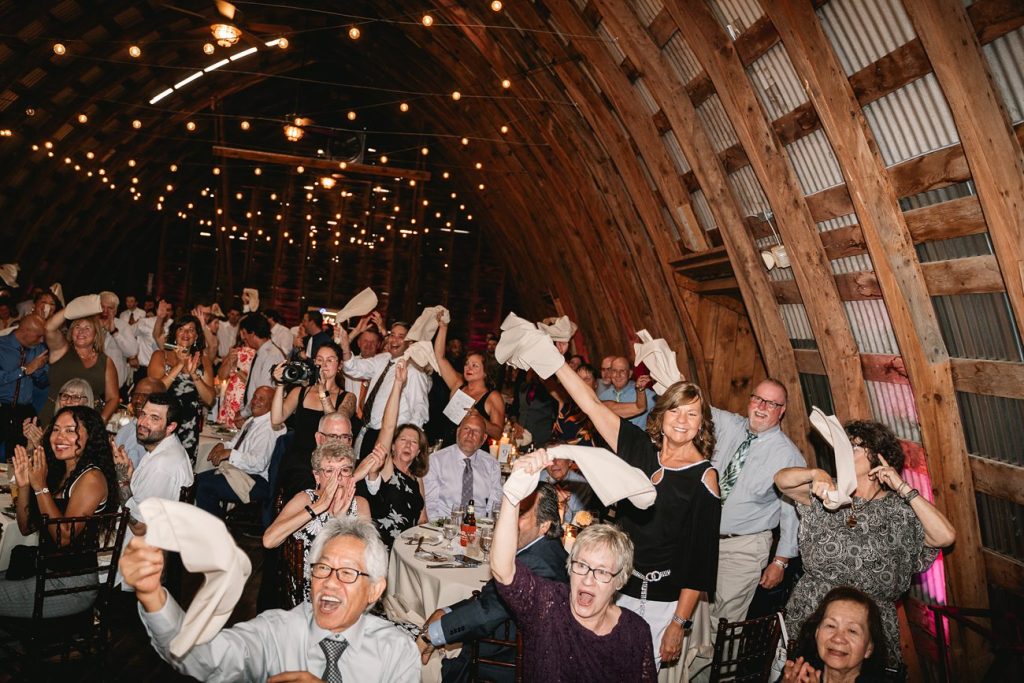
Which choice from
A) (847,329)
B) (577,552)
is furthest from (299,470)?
(847,329)

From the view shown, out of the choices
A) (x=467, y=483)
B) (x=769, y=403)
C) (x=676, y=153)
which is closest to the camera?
(x=769, y=403)

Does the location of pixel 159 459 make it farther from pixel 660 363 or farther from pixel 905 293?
pixel 905 293

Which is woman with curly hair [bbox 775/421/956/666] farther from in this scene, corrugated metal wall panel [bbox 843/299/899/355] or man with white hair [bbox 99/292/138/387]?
man with white hair [bbox 99/292/138/387]

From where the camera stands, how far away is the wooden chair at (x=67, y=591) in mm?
3199

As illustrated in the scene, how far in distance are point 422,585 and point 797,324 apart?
3.93 meters

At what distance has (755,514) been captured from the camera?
4117 mm

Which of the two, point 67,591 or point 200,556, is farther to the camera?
point 67,591

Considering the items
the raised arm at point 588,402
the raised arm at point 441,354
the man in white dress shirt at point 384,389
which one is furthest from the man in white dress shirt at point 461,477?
the raised arm at point 588,402

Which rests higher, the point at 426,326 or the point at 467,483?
the point at 426,326

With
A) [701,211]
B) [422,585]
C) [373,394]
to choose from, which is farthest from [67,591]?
[701,211]

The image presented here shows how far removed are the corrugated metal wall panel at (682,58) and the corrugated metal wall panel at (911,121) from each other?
6.36 ft

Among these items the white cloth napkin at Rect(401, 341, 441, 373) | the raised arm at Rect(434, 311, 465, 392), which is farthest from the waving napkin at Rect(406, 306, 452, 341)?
the white cloth napkin at Rect(401, 341, 441, 373)

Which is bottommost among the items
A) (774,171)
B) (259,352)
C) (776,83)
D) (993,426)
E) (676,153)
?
(993,426)

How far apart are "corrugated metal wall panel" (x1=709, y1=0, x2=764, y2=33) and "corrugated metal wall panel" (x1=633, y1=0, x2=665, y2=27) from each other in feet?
2.43
